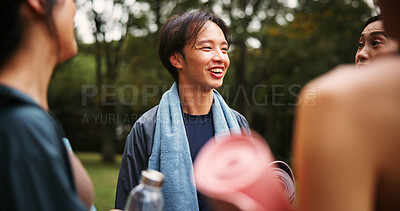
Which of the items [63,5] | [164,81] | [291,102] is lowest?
[291,102]

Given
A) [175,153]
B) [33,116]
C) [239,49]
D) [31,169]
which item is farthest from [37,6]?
[239,49]

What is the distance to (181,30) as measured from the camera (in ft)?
9.84

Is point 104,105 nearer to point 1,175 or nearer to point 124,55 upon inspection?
point 124,55

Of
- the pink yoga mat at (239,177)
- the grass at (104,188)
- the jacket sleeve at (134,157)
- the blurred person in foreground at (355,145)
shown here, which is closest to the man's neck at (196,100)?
the jacket sleeve at (134,157)

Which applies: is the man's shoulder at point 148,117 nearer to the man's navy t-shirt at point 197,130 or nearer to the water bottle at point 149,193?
the man's navy t-shirt at point 197,130

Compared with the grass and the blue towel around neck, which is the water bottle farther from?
the grass

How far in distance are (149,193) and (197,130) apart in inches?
67.6

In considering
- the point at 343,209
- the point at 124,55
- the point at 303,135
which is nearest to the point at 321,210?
the point at 343,209

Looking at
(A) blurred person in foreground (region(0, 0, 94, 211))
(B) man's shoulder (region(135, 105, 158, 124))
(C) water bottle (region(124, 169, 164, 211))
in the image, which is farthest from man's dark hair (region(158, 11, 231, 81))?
(C) water bottle (region(124, 169, 164, 211))

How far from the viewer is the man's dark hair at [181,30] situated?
298cm

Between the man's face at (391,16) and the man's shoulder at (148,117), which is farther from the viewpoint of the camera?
the man's shoulder at (148,117)

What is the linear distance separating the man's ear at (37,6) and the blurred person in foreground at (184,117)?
147cm

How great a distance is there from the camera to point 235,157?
104 cm

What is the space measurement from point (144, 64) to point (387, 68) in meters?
15.8
